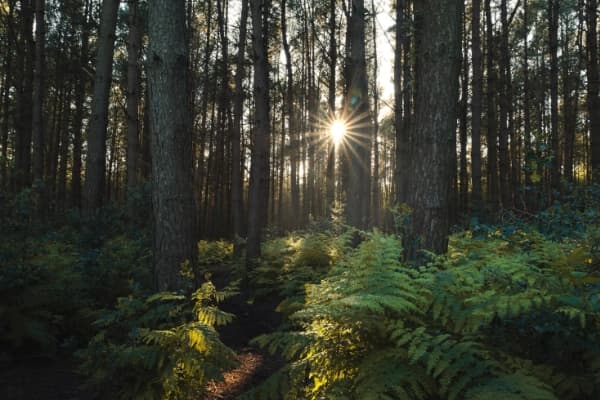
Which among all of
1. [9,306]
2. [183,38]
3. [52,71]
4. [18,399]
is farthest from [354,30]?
[52,71]

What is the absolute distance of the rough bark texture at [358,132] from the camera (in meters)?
10.1

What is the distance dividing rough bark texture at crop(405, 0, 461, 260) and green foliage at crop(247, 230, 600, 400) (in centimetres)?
191

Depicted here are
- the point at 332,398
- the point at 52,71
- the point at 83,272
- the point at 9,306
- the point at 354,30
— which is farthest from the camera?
the point at 52,71

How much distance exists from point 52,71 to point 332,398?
77.6 ft

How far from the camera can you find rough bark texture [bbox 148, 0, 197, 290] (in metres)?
4.59

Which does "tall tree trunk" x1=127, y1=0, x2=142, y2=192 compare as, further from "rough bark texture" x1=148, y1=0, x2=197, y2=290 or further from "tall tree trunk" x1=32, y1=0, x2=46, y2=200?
"rough bark texture" x1=148, y1=0, x2=197, y2=290

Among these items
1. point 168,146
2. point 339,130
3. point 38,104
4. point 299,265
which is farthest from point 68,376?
point 339,130

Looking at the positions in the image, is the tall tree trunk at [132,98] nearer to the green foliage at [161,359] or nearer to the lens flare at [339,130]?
the lens flare at [339,130]

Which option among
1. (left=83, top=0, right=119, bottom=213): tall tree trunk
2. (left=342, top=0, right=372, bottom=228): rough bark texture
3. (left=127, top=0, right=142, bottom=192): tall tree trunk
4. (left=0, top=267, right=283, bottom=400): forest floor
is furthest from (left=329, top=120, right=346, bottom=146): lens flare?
(left=0, top=267, right=283, bottom=400): forest floor

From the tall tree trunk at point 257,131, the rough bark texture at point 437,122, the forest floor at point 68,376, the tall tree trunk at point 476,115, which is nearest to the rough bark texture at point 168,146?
the forest floor at point 68,376

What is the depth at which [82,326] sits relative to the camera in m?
4.99

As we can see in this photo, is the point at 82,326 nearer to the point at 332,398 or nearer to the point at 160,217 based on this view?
the point at 160,217

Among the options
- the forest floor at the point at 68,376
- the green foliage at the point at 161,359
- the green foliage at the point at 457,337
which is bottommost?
the forest floor at the point at 68,376

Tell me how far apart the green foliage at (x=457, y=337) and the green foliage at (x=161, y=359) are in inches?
23.5
